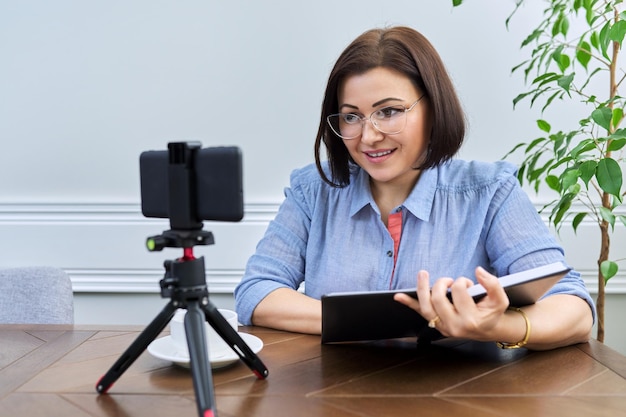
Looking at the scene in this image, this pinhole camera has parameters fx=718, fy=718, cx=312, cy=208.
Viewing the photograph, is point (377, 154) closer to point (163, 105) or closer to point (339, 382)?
point (339, 382)

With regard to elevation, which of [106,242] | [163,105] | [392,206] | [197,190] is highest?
[163,105]

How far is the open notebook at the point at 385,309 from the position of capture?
106 centimetres

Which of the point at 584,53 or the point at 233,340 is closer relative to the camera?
the point at 233,340

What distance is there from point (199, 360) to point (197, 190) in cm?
21

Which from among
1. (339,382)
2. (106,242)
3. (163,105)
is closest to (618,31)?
(339,382)

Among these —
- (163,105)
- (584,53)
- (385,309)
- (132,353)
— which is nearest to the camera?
(132,353)

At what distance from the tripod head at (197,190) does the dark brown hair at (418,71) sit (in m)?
0.74

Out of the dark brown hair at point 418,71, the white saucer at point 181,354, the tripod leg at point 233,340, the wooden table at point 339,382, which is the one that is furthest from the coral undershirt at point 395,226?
the tripod leg at point 233,340

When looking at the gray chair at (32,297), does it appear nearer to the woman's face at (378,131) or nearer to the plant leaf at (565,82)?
the woman's face at (378,131)

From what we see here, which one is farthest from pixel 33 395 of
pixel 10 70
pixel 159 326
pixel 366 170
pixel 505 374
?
pixel 10 70

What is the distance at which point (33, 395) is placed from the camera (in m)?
1.04

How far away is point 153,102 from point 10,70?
20.8 inches

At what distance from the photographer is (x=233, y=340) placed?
103 centimetres

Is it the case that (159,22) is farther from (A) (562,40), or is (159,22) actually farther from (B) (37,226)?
(A) (562,40)
